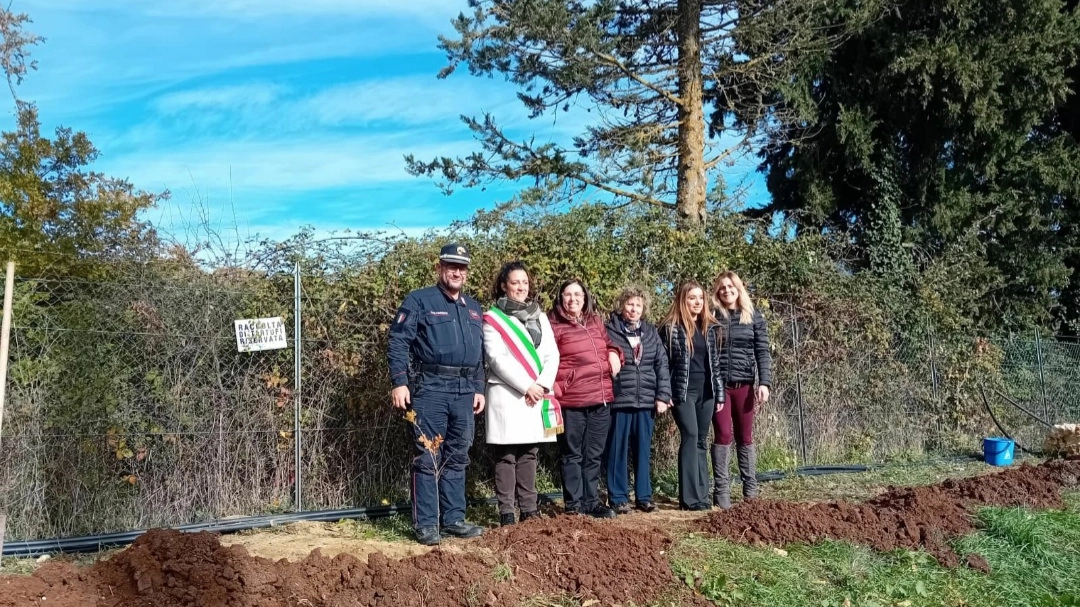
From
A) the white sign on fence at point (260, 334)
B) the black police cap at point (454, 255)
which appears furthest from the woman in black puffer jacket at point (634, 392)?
the white sign on fence at point (260, 334)

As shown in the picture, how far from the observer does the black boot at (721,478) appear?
7250 mm

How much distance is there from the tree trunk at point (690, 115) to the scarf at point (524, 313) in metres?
8.09

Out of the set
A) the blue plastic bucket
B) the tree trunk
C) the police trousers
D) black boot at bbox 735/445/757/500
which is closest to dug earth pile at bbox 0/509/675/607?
the police trousers

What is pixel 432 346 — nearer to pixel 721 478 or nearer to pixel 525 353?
pixel 525 353

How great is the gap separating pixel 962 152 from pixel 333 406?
555 inches

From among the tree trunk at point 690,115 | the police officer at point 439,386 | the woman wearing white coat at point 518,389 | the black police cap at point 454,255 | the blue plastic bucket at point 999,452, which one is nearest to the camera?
the police officer at point 439,386

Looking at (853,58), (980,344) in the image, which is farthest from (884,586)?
(853,58)

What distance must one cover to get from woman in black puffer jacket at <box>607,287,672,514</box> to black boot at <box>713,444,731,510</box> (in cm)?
60

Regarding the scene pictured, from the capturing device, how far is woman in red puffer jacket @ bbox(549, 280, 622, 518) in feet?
21.6

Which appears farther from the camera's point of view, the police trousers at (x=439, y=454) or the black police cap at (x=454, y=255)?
the black police cap at (x=454, y=255)

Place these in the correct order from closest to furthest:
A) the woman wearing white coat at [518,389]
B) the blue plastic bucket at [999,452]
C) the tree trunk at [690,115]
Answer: the woman wearing white coat at [518,389] < the blue plastic bucket at [999,452] < the tree trunk at [690,115]

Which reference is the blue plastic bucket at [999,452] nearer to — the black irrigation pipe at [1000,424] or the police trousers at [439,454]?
the black irrigation pipe at [1000,424]

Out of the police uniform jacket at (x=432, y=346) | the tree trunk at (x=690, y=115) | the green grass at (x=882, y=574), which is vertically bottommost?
the green grass at (x=882, y=574)

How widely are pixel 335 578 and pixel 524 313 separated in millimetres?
2570
